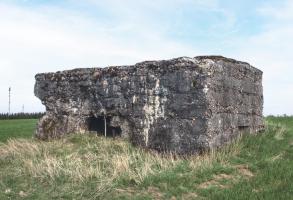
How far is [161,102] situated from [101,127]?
2.49 m

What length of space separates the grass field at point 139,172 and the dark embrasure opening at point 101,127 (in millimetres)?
747

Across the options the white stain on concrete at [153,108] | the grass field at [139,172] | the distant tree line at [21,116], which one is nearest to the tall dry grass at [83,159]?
the grass field at [139,172]

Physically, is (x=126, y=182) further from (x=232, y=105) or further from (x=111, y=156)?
(x=232, y=105)

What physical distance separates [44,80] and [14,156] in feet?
9.93

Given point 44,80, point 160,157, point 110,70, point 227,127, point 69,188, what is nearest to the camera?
point 69,188

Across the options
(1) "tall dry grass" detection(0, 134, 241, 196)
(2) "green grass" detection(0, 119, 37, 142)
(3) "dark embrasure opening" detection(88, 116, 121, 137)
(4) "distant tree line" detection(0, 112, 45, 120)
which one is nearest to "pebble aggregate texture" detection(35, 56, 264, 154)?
(3) "dark embrasure opening" detection(88, 116, 121, 137)

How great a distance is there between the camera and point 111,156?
12453mm

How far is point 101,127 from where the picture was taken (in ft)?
49.3

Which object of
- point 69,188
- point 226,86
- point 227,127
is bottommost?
point 69,188

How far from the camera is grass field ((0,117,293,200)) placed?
31.8 ft

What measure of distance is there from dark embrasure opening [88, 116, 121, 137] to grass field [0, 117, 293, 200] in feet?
2.45

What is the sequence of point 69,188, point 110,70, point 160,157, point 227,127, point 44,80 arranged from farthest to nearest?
point 44,80
point 110,70
point 227,127
point 160,157
point 69,188

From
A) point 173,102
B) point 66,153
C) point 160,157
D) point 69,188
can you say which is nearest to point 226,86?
point 173,102

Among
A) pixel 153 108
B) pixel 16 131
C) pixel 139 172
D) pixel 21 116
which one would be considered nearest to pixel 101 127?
pixel 153 108
